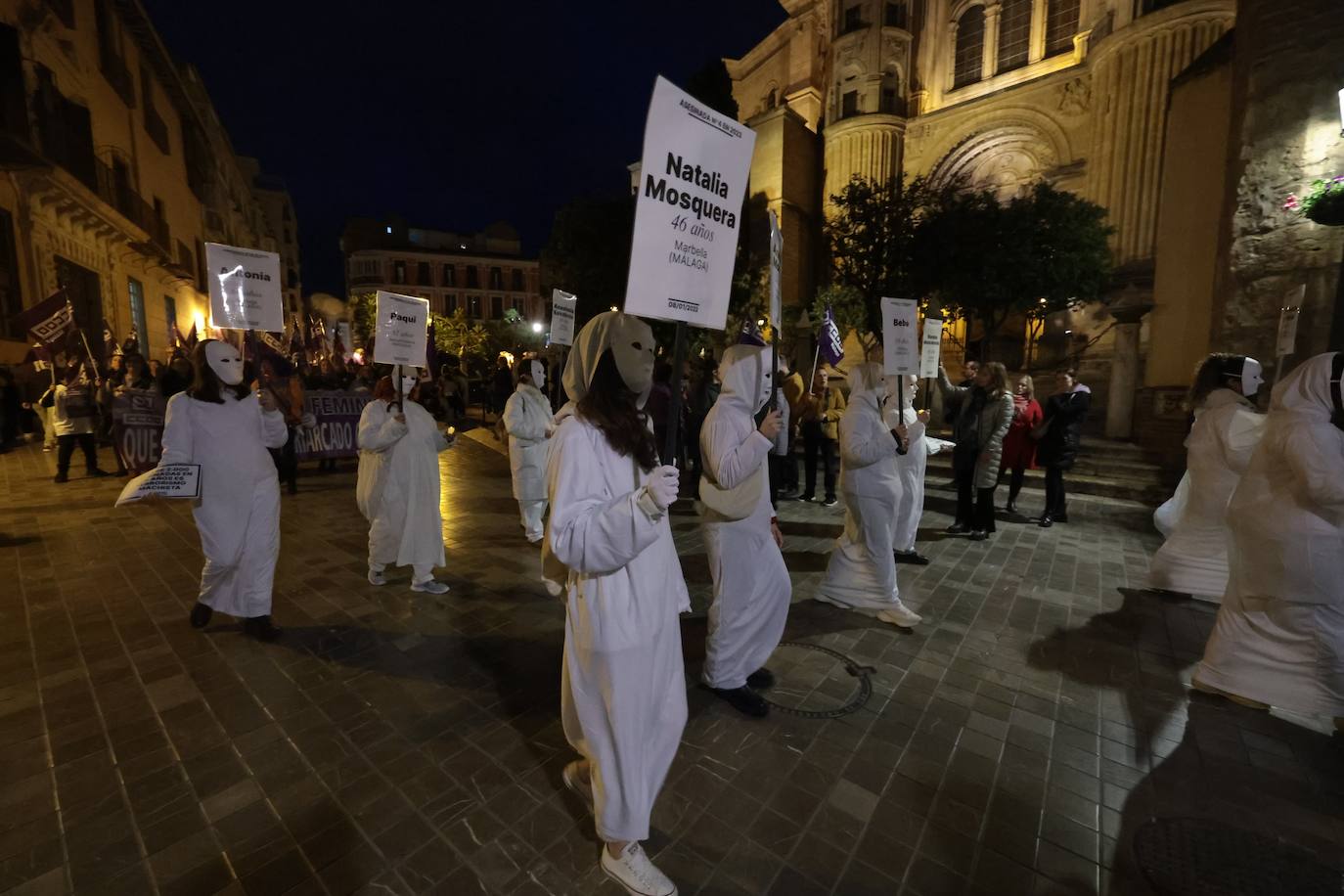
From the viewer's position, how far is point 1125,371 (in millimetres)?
13844

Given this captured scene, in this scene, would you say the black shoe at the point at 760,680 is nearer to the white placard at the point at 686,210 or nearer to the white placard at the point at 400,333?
the white placard at the point at 686,210

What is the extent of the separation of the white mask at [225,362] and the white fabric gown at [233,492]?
0.13 m

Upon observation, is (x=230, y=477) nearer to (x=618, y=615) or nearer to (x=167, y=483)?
(x=167, y=483)

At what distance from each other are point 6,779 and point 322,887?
75.6 inches

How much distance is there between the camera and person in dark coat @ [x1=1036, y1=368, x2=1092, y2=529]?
24.3 ft

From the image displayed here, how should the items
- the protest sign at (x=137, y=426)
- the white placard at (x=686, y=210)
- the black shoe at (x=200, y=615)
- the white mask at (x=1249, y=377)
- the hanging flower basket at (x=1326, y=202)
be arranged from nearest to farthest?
the white placard at (x=686, y=210) → the black shoe at (x=200, y=615) → the white mask at (x=1249, y=377) → the hanging flower basket at (x=1326, y=202) → the protest sign at (x=137, y=426)

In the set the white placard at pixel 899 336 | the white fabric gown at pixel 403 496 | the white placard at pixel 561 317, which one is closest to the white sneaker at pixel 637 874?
the white fabric gown at pixel 403 496

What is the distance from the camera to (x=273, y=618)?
4531mm

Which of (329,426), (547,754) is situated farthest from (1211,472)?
(329,426)

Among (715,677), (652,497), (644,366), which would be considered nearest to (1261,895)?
(715,677)

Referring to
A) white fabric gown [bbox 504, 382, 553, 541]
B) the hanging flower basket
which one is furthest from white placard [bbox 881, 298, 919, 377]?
the hanging flower basket

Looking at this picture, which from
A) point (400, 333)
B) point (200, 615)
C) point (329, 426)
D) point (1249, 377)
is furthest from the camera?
point (329, 426)

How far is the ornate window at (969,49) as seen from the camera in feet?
83.7

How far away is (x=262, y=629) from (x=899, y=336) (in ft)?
17.9
